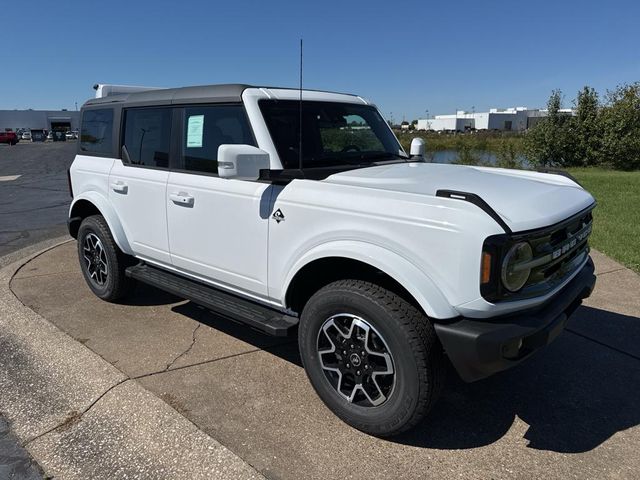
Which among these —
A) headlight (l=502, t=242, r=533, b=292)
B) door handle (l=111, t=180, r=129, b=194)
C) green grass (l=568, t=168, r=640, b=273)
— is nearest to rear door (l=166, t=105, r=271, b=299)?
door handle (l=111, t=180, r=129, b=194)

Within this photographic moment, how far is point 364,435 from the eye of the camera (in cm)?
293

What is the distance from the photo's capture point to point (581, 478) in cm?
255

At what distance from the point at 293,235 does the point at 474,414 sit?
1.57 meters

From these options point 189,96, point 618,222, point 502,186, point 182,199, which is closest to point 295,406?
point 182,199

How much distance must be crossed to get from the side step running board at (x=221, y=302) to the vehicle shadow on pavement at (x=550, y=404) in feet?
3.28

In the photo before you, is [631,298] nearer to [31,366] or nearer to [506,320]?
[506,320]

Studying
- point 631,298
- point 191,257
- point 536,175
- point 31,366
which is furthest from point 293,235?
point 631,298

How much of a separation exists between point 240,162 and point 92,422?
1769 mm

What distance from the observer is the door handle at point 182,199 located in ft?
12.5

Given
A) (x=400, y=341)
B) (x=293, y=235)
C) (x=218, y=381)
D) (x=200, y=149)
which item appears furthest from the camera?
(x=200, y=149)

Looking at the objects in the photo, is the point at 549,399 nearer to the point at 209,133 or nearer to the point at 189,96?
the point at 209,133

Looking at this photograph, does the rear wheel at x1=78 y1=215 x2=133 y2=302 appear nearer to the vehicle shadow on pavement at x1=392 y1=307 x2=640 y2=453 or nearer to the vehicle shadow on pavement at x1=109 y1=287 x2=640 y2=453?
the vehicle shadow on pavement at x1=109 y1=287 x2=640 y2=453

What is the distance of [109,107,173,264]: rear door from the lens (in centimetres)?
417

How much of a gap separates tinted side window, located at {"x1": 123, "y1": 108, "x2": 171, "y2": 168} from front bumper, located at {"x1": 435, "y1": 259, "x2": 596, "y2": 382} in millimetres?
2718
